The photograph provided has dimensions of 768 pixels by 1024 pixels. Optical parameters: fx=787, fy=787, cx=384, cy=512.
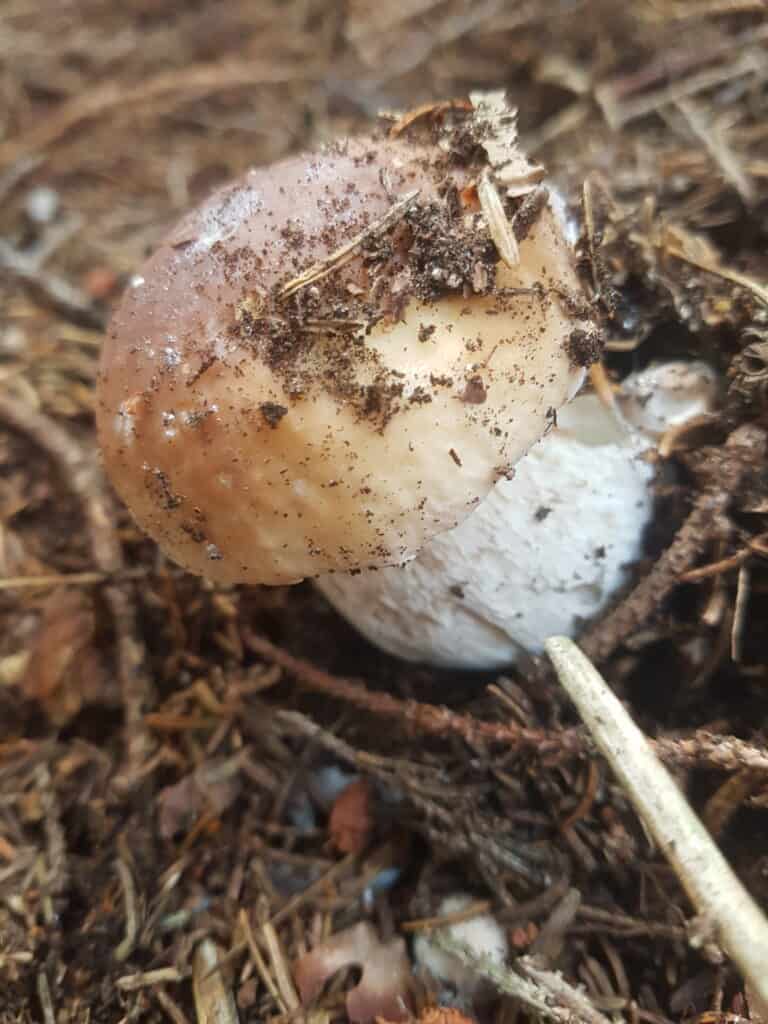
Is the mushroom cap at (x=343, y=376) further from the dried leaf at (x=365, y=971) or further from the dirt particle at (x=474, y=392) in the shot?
the dried leaf at (x=365, y=971)

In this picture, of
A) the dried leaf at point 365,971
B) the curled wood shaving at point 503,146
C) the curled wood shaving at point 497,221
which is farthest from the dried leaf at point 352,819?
the curled wood shaving at point 503,146

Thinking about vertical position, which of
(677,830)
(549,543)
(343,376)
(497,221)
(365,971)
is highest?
(497,221)

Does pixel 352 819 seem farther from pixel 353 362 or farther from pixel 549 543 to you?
pixel 353 362

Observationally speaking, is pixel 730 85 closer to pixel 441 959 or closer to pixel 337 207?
pixel 337 207

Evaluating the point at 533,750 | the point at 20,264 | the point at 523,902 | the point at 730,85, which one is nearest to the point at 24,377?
the point at 20,264

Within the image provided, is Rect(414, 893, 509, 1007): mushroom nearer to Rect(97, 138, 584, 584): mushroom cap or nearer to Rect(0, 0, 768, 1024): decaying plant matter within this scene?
Rect(0, 0, 768, 1024): decaying plant matter

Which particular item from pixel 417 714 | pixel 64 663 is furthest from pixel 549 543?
pixel 64 663
